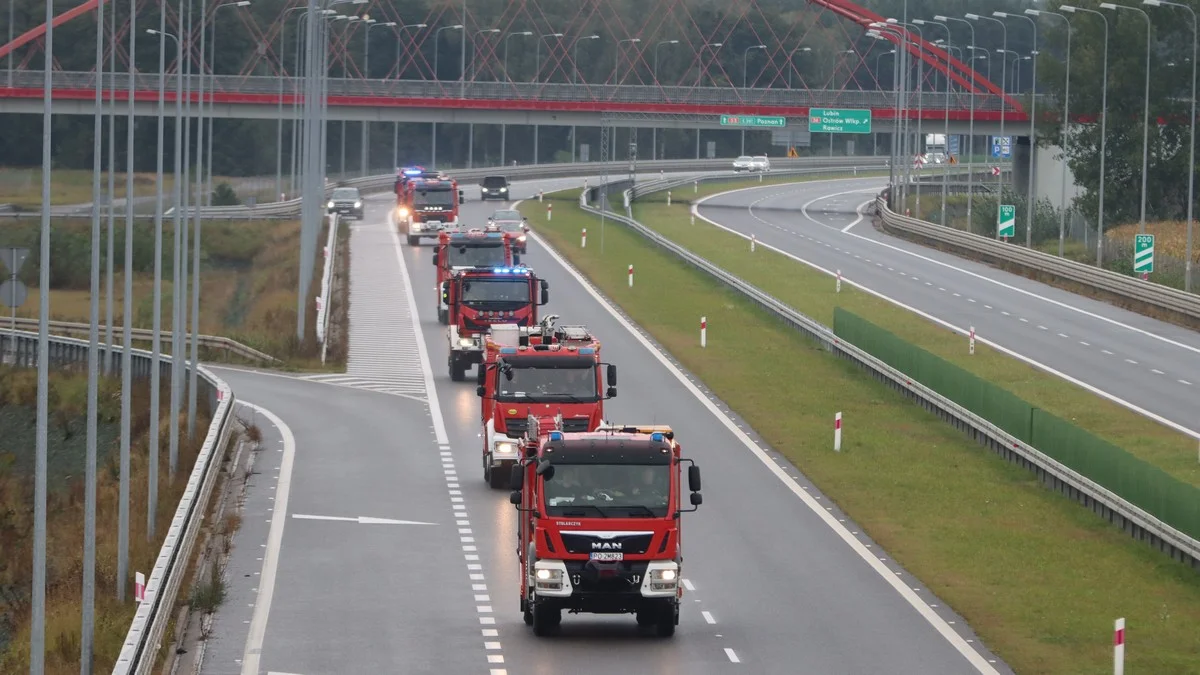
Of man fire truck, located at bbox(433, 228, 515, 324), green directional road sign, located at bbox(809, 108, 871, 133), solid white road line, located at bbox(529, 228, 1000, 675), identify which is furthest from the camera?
green directional road sign, located at bbox(809, 108, 871, 133)

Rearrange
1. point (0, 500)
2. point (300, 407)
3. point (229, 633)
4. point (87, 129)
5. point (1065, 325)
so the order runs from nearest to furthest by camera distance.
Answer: point (229, 633) → point (0, 500) → point (300, 407) → point (1065, 325) → point (87, 129)

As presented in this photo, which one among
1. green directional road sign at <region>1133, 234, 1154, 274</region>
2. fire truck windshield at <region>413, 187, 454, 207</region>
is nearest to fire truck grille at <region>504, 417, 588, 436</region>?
green directional road sign at <region>1133, 234, 1154, 274</region>

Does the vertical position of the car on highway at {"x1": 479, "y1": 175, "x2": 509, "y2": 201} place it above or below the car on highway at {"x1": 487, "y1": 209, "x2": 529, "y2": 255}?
above

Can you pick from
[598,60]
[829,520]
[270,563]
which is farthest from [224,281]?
[598,60]

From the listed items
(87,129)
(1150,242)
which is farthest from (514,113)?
(1150,242)

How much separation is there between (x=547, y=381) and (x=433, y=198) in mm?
50480

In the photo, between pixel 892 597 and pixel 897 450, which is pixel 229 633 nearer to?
pixel 892 597

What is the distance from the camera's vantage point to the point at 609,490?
79.9 ft

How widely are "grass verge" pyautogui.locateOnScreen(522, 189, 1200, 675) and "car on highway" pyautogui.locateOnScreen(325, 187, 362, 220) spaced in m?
45.1

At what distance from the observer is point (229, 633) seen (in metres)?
25.0

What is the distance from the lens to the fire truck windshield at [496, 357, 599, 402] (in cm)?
3466

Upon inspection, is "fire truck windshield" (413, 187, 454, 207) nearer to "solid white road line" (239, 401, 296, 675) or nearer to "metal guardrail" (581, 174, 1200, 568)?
"metal guardrail" (581, 174, 1200, 568)

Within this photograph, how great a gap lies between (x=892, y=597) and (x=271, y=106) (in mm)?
94543

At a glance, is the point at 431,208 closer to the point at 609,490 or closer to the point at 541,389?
the point at 541,389
